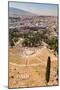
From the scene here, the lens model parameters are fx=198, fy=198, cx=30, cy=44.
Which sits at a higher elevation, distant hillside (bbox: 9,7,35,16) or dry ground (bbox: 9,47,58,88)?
distant hillside (bbox: 9,7,35,16)

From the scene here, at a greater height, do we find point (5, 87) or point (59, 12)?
point (59, 12)

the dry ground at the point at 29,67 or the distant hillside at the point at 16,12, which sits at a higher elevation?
the distant hillside at the point at 16,12

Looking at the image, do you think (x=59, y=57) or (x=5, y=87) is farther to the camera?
(x=59, y=57)

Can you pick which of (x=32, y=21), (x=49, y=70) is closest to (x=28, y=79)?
(x=49, y=70)

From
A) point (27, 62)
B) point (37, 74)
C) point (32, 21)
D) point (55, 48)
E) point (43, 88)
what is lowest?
point (43, 88)

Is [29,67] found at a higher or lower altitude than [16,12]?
lower

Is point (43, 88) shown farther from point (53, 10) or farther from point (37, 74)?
point (53, 10)

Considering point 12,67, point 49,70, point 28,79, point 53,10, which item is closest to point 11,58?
point 12,67

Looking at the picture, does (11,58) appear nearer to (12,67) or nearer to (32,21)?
(12,67)
